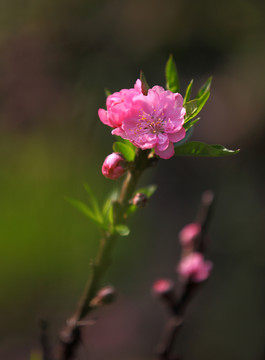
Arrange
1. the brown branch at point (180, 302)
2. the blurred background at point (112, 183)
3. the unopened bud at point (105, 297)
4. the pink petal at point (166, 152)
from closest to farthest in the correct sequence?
the pink petal at point (166, 152)
the unopened bud at point (105, 297)
the brown branch at point (180, 302)
the blurred background at point (112, 183)

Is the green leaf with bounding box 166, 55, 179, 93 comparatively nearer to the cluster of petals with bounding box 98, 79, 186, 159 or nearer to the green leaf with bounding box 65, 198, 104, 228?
the cluster of petals with bounding box 98, 79, 186, 159

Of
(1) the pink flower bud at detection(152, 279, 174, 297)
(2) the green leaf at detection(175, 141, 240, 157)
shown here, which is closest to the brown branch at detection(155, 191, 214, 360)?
(1) the pink flower bud at detection(152, 279, 174, 297)

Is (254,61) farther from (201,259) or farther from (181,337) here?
(201,259)

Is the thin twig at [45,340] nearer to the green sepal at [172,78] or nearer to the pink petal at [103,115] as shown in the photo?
the pink petal at [103,115]

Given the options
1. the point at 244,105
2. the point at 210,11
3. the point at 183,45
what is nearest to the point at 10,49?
the point at 183,45

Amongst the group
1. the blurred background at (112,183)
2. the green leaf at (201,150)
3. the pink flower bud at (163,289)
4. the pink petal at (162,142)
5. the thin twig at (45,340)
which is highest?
the pink petal at (162,142)

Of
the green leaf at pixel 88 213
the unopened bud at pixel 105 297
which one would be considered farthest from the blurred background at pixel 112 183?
the green leaf at pixel 88 213

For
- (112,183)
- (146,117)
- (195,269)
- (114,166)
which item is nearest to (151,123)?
(146,117)
